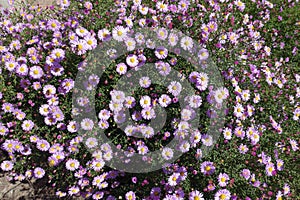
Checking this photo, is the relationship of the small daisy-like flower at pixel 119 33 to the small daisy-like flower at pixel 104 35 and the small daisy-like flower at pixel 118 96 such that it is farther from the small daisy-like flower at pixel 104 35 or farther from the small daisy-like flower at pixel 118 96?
the small daisy-like flower at pixel 118 96

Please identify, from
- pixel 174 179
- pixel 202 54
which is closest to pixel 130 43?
pixel 202 54

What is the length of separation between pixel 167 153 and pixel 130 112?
1.59 ft

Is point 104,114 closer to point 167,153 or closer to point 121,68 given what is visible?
point 121,68

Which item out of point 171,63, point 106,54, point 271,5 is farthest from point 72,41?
point 271,5

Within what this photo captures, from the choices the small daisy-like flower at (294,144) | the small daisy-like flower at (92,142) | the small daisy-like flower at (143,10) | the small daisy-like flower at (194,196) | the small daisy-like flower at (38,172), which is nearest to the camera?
the small daisy-like flower at (194,196)

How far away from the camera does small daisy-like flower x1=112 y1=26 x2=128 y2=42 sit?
272 centimetres

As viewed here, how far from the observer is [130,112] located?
275cm

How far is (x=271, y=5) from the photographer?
13.9 feet

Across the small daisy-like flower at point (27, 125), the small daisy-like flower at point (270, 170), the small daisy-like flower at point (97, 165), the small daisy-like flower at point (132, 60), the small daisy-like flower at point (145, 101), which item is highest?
the small daisy-like flower at point (132, 60)

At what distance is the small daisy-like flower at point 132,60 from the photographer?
8.89 ft

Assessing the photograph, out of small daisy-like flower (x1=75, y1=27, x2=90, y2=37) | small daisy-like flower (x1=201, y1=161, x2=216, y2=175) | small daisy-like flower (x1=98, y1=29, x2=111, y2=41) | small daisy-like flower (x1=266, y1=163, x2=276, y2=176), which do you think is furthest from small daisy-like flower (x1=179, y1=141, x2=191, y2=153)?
small daisy-like flower (x1=75, y1=27, x2=90, y2=37)

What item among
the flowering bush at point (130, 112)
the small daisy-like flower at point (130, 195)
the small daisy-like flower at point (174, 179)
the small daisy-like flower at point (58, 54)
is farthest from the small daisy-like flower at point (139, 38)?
the small daisy-like flower at point (130, 195)

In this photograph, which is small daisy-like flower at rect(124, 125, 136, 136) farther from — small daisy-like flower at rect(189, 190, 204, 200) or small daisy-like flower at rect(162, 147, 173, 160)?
small daisy-like flower at rect(189, 190, 204, 200)

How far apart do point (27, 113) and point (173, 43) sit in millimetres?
1522
